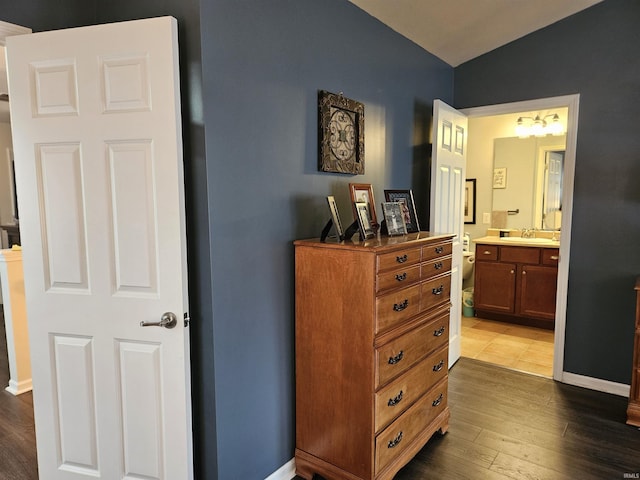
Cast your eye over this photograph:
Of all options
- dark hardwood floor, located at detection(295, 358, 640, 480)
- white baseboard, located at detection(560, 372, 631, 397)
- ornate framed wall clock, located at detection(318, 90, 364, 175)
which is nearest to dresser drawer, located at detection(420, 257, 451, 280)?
ornate framed wall clock, located at detection(318, 90, 364, 175)

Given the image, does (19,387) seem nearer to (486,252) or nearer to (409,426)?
(409,426)

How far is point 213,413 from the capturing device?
68.8 inches

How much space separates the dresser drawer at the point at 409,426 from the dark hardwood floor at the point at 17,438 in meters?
1.77

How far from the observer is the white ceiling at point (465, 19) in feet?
8.42

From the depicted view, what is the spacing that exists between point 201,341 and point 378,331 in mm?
769

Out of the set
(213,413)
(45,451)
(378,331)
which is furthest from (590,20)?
(45,451)

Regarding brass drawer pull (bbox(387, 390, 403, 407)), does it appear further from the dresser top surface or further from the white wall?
the white wall

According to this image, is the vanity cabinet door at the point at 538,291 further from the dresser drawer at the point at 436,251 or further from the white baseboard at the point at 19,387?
the white baseboard at the point at 19,387

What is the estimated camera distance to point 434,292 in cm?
225

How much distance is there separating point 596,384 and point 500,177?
8.70ft

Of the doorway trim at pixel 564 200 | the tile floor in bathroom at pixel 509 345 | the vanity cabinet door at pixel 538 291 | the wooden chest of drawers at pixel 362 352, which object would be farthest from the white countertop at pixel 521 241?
the wooden chest of drawers at pixel 362 352

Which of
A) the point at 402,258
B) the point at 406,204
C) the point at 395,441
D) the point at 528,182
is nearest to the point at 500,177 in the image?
the point at 528,182

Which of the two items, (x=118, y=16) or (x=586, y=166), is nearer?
(x=118, y=16)

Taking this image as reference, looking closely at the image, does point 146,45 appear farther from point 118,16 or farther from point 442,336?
point 442,336
